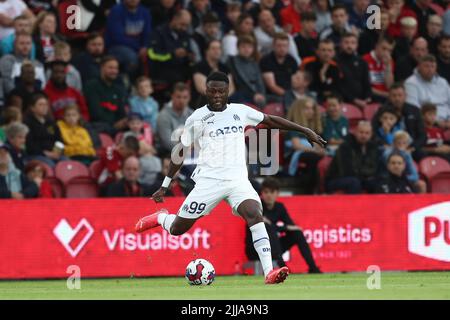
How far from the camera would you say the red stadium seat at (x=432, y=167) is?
22.1 metres

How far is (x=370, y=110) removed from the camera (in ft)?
77.6

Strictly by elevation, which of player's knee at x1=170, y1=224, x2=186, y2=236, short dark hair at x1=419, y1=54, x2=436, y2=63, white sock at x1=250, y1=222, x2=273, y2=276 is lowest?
white sock at x1=250, y1=222, x2=273, y2=276

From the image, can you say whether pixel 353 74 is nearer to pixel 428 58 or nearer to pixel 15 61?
pixel 428 58

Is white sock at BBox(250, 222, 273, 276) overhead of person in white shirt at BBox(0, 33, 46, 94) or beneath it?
beneath

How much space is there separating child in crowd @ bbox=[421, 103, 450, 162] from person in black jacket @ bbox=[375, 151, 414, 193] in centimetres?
202

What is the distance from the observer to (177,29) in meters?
22.9

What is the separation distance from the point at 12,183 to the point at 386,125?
724cm

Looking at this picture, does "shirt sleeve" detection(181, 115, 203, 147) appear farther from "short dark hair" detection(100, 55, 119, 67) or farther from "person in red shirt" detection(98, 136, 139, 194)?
"short dark hair" detection(100, 55, 119, 67)

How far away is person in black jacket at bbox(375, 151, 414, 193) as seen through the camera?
20.8 meters

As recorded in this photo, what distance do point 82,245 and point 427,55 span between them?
8.67 meters

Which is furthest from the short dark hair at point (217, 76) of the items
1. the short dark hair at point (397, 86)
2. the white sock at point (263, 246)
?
the short dark hair at point (397, 86)

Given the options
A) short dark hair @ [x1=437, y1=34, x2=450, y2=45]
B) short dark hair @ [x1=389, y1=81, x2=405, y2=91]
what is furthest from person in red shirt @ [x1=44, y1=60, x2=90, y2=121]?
short dark hair @ [x1=437, y1=34, x2=450, y2=45]
